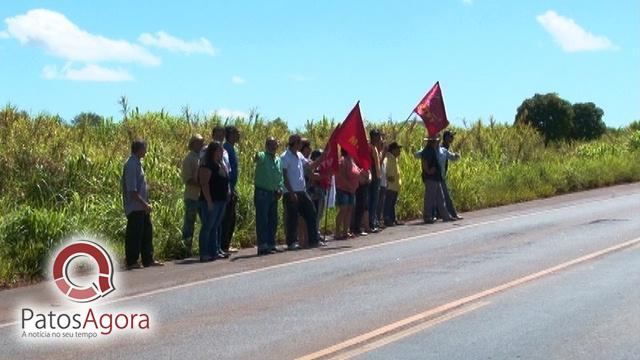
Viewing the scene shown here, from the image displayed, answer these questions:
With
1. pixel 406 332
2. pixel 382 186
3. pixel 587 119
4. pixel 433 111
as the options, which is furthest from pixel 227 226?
pixel 587 119

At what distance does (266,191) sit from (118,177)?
3.14 metres

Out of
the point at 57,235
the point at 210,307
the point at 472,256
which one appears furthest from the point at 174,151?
the point at 210,307

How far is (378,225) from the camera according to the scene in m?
19.6

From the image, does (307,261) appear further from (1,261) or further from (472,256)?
(1,261)

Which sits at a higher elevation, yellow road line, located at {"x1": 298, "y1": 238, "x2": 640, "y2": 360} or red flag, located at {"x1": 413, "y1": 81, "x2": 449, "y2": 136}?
red flag, located at {"x1": 413, "y1": 81, "x2": 449, "y2": 136}

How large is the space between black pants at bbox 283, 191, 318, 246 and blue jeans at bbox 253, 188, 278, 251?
0.38m

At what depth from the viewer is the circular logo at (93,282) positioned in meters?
11.4

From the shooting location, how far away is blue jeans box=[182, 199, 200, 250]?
15297 mm

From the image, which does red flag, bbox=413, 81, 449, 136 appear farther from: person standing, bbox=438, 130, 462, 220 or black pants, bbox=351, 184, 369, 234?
black pants, bbox=351, 184, 369, 234

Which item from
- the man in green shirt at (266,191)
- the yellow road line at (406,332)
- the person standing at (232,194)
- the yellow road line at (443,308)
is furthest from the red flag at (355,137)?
the yellow road line at (406,332)

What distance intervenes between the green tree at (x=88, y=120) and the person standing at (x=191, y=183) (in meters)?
7.08

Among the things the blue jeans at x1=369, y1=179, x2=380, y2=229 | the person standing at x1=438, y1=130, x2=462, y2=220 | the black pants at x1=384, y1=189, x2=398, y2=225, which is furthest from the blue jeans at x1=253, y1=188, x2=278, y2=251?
→ the person standing at x1=438, y1=130, x2=462, y2=220

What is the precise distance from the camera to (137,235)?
14.2 metres

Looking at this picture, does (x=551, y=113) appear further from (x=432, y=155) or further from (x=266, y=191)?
(x=266, y=191)
